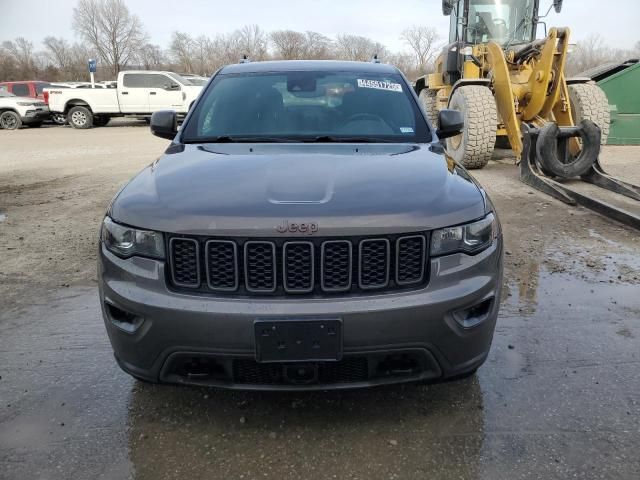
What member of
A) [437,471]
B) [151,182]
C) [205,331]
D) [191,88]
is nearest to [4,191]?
[151,182]

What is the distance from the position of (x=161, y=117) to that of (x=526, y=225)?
3.87m

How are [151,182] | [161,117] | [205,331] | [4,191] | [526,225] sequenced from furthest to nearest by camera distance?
[4,191] → [526,225] → [161,117] → [151,182] → [205,331]

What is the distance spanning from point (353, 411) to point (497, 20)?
891 centimetres

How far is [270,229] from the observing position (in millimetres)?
2088

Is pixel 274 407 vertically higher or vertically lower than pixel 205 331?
lower

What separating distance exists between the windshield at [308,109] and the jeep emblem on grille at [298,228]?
4.01ft

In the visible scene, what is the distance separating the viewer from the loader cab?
372 inches

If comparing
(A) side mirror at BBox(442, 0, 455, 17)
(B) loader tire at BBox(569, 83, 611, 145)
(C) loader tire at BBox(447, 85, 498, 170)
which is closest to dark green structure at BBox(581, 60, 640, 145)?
(B) loader tire at BBox(569, 83, 611, 145)

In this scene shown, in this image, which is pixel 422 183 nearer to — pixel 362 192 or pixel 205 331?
pixel 362 192

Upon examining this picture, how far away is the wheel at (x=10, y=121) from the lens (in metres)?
21.1

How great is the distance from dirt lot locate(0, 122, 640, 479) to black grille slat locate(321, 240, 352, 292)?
2.37 feet

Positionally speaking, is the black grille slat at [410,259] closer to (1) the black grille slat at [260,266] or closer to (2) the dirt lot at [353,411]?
(1) the black grille slat at [260,266]

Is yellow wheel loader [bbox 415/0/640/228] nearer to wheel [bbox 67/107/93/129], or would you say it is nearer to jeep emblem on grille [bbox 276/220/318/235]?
jeep emblem on grille [bbox 276/220/318/235]

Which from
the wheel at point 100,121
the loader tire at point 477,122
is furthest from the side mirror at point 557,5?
the wheel at point 100,121
